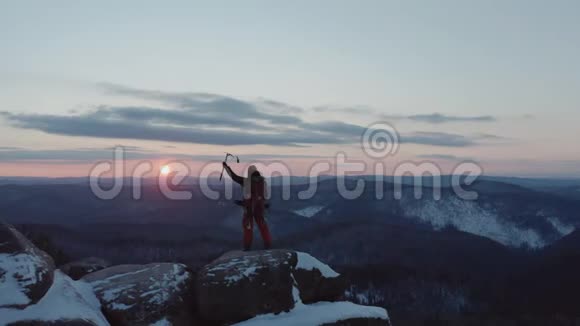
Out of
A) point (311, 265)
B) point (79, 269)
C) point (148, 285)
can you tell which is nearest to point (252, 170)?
point (311, 265)

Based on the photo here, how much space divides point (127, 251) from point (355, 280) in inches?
3585

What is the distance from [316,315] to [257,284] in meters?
2.27

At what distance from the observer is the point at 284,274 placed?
52.2 ft

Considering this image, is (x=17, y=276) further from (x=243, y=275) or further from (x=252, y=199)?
(x=252, y=199)

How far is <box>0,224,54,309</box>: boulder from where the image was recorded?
12.1 m

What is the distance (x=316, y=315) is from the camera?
15.2 meters

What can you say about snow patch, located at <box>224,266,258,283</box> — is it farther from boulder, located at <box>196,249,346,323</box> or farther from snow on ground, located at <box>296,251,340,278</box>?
snow on ground, located at <box>296,251,340,278</box>

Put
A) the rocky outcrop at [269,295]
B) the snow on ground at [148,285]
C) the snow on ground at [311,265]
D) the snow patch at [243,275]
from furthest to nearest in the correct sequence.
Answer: the snow on ground at [311,265]
the snow patch at [243,275]
the rocky outcrop at [269,295]
the snow on ground at [148,285]

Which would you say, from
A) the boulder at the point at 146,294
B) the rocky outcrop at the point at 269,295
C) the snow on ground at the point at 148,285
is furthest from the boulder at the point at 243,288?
the snow on ground at the point at 148,285

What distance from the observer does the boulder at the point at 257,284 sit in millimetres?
15039

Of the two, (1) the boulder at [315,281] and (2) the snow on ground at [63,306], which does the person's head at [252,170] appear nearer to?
(1) the boulder at [315,281]

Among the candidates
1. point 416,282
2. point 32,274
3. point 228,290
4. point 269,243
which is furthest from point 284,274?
point 416,282

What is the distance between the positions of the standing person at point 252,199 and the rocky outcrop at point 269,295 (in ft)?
5.84

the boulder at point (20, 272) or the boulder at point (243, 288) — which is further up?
the boulder at point (20, 272)
